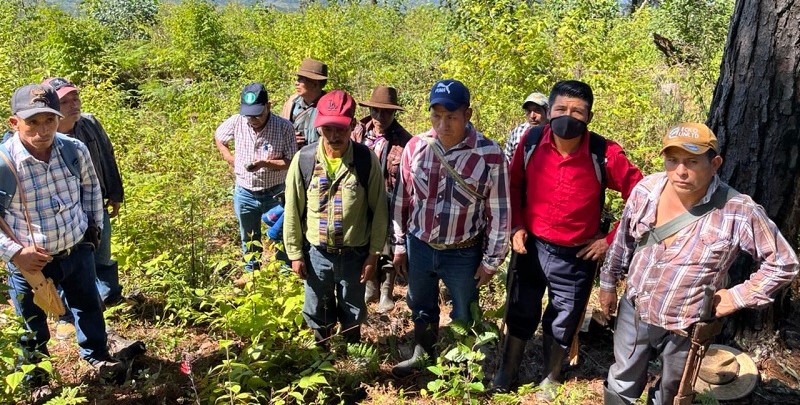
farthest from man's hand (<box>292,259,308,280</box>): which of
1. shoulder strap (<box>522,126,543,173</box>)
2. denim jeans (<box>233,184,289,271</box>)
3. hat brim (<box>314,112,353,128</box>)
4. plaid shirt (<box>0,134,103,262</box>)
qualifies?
shoulder strap (<box>522,126,543,173</box>)

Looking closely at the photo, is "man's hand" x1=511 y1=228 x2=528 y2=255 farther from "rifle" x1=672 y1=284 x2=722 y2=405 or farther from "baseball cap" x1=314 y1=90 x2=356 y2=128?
"baseball cap" x1=314 y1=90 x2=356 y2=128

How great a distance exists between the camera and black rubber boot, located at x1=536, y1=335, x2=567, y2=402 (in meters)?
3.43

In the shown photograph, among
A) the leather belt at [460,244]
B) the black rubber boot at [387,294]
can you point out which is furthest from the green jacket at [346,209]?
the black rubber boot at [387,294]

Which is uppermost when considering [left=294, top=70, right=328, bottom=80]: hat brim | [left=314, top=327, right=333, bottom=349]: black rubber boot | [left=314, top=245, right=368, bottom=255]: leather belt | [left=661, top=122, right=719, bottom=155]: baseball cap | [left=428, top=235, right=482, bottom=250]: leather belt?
[left=294, top=70, right=328, bottom=80]: hat brim

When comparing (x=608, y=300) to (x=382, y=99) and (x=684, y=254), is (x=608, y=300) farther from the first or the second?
(x=382, y=99)

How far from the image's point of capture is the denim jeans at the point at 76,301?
3195 millimetres

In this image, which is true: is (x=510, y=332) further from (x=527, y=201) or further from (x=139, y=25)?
(x=139, y=25)

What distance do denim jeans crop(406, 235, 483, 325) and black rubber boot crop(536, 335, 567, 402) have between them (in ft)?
1.85

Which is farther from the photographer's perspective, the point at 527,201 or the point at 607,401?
the point at 527,201

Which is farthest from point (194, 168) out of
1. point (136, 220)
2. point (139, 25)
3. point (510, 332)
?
point (139, 25)

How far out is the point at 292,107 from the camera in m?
5.26

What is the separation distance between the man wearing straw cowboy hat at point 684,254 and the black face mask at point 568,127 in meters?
0.45

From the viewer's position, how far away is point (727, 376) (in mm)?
3318

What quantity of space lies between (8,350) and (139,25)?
1427 cm
